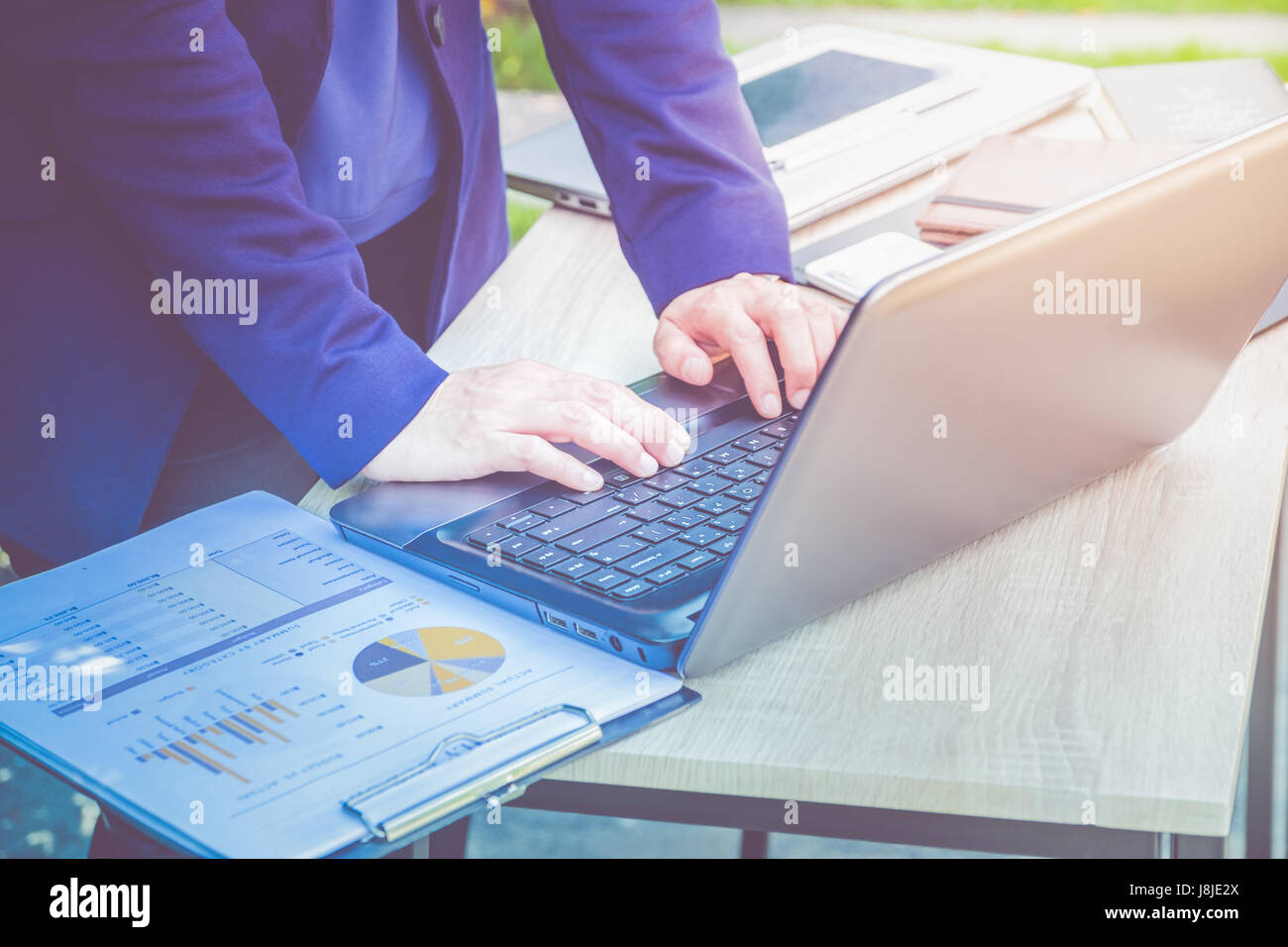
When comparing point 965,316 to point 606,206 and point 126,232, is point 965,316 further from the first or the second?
point 606,206

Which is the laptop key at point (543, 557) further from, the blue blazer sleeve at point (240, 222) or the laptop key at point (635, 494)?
the blue blazer sleeve at point (240, 222)

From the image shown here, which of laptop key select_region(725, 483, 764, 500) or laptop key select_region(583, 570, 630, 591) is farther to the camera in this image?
laptop key select_region(725, 483, 764, 500)

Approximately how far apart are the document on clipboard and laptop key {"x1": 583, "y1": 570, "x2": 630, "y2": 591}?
1.7 inches

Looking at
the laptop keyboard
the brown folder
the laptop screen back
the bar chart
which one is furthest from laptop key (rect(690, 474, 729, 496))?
the laptop screen back

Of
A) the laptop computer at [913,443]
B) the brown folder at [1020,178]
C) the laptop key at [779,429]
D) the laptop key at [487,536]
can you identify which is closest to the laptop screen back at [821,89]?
the brown folder at [1020,178]

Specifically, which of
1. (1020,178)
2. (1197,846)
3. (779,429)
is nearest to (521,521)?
(779,429)

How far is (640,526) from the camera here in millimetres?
961

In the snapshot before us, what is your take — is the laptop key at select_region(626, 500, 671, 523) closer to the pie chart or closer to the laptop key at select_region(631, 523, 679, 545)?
the laptop key at select_region(631, 523, 679, 545)

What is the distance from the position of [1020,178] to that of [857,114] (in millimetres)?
301

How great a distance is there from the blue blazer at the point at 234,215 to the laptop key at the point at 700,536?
0.28 metres

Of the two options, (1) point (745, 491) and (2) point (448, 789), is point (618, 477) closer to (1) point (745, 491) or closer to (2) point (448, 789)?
(1) point (745, 491)

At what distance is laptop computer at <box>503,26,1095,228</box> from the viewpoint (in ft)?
5.43
